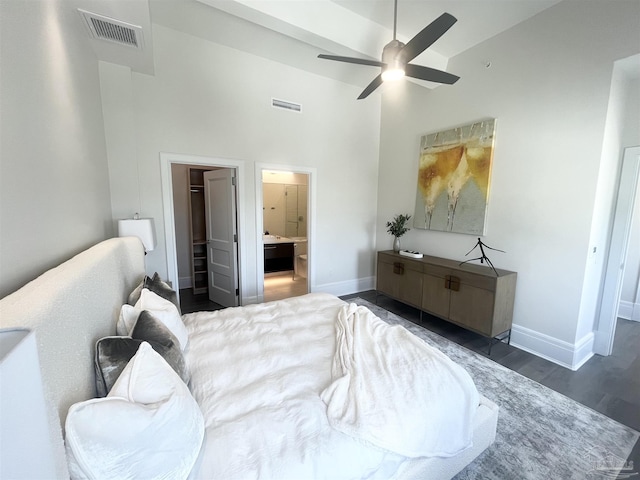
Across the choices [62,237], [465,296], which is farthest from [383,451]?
[465,296]

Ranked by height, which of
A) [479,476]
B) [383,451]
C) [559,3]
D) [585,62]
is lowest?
[479,476]

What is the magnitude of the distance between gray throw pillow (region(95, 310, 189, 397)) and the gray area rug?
1.77 metres

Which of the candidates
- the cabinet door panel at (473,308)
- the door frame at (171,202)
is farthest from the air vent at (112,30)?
the cabinet door panel at (473,308)

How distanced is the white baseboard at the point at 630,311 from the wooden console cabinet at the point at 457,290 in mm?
2110

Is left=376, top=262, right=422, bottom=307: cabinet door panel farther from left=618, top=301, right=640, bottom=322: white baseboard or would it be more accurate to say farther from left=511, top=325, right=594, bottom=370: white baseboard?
left=618, top=301, right=640, bottom=322: white baseboard

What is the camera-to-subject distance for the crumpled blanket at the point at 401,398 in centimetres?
117

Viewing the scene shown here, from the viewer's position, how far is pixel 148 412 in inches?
35.0

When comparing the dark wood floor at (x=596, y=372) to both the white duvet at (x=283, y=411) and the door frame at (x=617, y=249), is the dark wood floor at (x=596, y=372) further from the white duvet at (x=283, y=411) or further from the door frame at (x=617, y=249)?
the white duvet at (x=283, y=411)

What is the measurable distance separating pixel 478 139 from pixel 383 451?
340 centimetres

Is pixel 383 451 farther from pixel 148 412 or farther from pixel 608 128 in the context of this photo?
pixel 608 128

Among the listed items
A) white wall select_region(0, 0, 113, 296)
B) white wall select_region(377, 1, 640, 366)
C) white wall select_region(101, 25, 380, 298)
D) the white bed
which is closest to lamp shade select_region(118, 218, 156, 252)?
white wall select_region(0, 0, 113, 296)

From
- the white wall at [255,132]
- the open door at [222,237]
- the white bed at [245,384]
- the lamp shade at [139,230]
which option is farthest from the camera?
the open door at [222,237]

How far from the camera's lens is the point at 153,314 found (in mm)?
1496

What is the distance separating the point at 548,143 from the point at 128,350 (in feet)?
12.5
